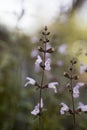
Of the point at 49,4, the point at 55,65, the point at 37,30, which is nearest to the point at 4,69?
the point at 55,65

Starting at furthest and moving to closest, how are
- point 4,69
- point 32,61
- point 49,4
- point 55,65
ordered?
point 49,4 < point 32,61 < point 4,69 < point 55,65

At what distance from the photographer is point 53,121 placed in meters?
3.77

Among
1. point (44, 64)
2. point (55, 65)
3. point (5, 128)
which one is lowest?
point (5, 128)

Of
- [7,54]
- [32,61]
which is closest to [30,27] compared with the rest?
[32,61]

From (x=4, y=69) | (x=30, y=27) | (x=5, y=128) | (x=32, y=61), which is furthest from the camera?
(x=30, y=27)

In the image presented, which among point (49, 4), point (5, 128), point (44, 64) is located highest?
point (49, 4)

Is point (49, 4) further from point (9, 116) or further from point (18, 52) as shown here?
point (9, 116)

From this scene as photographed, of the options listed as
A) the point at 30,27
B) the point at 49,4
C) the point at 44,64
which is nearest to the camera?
the point at 44,64

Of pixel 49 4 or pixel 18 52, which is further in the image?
pixel 49 4

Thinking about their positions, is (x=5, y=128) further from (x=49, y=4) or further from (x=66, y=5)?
(x=49, y=4)

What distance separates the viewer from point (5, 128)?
3578 mm

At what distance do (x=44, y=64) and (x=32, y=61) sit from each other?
10.3ft

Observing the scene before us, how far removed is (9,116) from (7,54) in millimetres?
1063

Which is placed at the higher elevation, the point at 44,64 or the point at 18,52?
the point at 18,52
